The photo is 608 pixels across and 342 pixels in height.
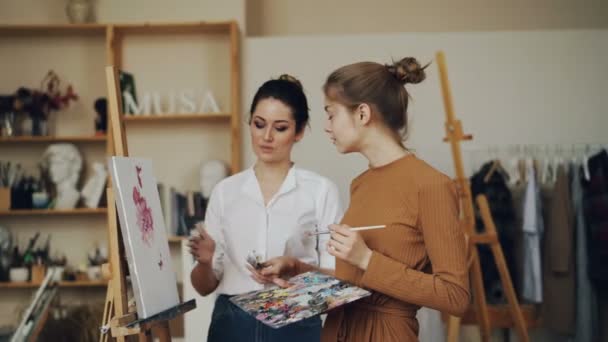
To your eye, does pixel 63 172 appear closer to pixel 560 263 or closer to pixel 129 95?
pixel 129 95

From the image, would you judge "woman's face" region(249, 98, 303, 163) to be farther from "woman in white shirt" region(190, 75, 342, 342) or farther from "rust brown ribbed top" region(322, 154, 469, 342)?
"rust brown ribbed top" region(322, 154, 469, 342)

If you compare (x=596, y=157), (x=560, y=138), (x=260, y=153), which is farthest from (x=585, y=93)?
(x=260, y=153)

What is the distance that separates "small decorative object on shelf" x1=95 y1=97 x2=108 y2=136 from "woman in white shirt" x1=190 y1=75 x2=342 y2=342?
2935 mm

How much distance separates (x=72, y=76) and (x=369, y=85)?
13.0 feet

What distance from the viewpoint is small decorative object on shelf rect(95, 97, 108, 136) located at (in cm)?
504

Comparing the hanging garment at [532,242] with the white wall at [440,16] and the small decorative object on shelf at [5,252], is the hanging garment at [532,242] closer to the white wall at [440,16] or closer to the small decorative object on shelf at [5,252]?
the white wall at [440,16]

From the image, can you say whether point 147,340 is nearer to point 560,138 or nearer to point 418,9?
point 560,138

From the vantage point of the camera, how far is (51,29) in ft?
16.7

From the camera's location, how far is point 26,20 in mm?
5172

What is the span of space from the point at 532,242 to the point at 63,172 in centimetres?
317

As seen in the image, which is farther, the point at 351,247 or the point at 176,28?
the point at 176,28

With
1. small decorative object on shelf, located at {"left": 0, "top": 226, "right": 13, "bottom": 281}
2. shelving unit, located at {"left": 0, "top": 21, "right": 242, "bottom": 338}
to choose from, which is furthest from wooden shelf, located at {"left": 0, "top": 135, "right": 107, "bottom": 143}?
small decorative object on shelf, located at {"left": 0, "top": 226, "right": 13, "bottom": 281}

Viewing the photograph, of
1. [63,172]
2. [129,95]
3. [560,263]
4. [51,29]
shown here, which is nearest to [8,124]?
[63,172]

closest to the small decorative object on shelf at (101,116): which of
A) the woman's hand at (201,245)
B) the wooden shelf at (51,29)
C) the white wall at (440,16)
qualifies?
the wooden shelf at (51,29)
